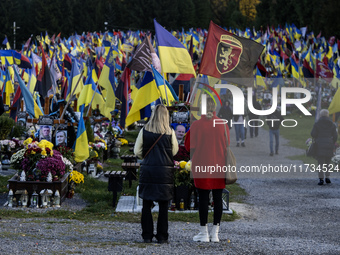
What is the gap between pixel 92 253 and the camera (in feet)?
22.9

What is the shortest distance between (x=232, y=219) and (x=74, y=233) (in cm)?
280

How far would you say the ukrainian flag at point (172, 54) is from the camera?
1203cm

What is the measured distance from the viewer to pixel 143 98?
12.2m

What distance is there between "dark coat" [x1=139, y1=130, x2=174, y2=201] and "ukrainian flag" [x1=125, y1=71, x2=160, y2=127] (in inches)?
172

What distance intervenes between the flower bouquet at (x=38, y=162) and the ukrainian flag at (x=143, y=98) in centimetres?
154

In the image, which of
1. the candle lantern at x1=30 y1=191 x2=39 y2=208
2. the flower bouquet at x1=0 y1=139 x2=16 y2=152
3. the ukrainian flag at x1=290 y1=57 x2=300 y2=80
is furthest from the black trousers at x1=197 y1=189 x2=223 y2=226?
the ukrainian flag at x1=290 y1=57 x2=300 y2=80

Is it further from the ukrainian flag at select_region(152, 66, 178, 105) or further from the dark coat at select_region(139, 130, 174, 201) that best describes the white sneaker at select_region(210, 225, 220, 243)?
the ukrainian flag at select_region(152, 66, 178, 105)

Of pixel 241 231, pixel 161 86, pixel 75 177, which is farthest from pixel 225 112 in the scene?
pixel 241 231

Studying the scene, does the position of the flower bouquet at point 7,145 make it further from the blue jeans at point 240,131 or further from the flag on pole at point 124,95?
the blue jeans at point 240,131

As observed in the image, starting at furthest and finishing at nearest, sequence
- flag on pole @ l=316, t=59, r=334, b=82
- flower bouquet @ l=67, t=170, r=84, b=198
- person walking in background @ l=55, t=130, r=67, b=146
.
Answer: flag on pole @ l=316, t=59, r=334, b=82 → person walking in background @ l=55, t=130, r=67, b=146 → flower bouquet @ l=67, t=170, r=84, b=198

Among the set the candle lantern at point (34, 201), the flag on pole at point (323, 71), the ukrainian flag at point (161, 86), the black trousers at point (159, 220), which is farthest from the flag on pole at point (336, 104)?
the flag on pole at point (323, 71)

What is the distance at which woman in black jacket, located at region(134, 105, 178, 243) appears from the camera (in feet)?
25.1

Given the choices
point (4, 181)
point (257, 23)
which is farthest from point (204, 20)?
point (4, 181)

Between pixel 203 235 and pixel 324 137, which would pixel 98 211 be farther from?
pixel 324 137
